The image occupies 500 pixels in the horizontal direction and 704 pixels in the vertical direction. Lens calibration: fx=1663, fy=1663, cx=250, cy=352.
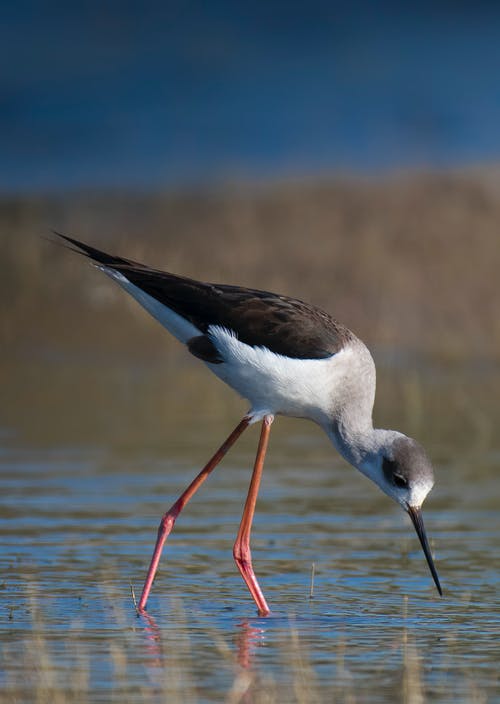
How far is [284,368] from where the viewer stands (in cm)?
735

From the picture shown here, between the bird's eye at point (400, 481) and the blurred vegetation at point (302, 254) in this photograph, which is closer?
the bird's eye at point (400, 481)

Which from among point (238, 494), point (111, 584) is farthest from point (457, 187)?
point (111, 584)

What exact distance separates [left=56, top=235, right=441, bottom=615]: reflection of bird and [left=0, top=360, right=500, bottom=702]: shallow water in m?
0.30

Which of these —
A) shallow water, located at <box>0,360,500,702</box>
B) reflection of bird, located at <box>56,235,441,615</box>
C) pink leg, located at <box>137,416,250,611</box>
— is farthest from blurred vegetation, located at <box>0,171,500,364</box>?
reflection of bird, located at <box>56,235,441,615</box>

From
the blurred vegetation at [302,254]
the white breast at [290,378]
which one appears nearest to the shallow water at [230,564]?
the white breast at [290,378]

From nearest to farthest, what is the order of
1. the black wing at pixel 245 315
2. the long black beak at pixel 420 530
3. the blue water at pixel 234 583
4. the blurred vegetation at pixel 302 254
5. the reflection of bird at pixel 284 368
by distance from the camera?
the blue water at pixel 234 583 < the long black beak at pixel 420 530 < the reflection of bird at pixel 284 368 < the black wing at pixel 245 315 < the blurred vegetation at pixel 302 254

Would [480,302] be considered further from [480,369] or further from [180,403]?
[180,403]

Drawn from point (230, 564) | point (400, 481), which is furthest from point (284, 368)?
point (230, 564)

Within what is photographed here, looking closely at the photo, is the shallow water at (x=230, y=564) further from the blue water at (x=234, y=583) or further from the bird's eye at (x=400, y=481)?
the bird's eye at (x=400, y=481)

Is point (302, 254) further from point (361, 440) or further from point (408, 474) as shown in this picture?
point (408, 474)

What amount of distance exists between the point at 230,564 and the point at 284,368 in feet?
4.08

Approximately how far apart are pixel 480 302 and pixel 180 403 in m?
3.68

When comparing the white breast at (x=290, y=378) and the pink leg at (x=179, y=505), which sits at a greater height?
the white breast at (x=290, y=378)

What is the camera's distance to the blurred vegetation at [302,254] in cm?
1562
